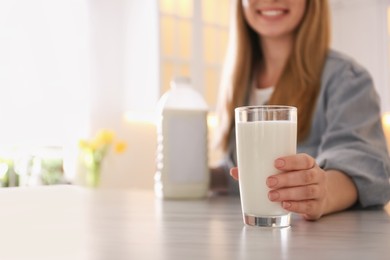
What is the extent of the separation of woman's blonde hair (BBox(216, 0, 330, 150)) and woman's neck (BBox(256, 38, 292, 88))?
3 cm

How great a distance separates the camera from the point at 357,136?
3.35ft

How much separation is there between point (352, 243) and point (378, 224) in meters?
0.19

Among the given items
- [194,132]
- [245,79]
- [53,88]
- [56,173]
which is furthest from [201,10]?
[194,132]

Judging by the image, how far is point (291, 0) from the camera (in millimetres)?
1284

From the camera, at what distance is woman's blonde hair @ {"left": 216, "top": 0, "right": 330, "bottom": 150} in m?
1.24

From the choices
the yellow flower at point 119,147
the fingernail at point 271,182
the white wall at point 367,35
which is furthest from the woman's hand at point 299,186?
the white wall at point 367,35

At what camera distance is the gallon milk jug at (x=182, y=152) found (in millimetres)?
1138

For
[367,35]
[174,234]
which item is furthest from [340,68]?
[367,35]

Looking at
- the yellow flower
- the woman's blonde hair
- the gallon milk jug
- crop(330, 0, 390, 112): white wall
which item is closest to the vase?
the yellow flower

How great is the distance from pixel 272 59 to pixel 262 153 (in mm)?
835

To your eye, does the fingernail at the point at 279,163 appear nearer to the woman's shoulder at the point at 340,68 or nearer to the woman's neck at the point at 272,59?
the woman's shoulder at the point at 340,68

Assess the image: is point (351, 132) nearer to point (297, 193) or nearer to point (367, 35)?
point (297, 193)

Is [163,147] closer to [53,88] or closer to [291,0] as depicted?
[291,0]

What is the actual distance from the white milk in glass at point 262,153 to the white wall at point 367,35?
12.3ft
